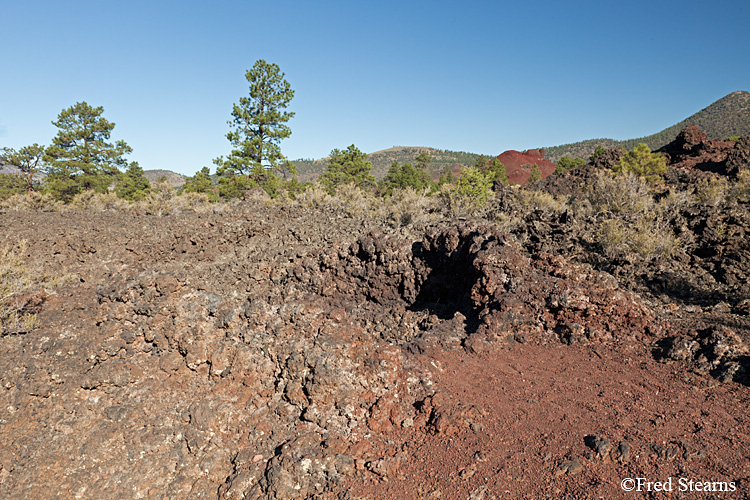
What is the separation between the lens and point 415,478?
3223 millimetres

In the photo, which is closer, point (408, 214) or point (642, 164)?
point (408, 214)

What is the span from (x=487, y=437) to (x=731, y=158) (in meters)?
28.3

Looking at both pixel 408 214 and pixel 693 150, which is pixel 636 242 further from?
pixel 693 150

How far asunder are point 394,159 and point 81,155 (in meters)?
92.2

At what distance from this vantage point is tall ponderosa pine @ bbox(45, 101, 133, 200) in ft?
81.5

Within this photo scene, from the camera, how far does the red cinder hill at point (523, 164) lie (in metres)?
78.1

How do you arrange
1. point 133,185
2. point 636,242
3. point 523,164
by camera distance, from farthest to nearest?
point 523,164 < point 133,185 < point 636,242

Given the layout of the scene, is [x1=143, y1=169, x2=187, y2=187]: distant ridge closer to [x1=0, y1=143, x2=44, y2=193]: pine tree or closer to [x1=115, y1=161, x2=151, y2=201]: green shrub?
[x1=115, y1=161, x2=151, y2=201]: green shrub

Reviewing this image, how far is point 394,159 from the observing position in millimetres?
112250

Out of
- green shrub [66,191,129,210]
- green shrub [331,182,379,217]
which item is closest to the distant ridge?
green shrub [66,191,129,210]

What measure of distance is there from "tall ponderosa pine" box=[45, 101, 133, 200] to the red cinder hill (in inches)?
2594

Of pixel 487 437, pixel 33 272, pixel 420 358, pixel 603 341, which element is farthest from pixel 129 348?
pixel 603 341

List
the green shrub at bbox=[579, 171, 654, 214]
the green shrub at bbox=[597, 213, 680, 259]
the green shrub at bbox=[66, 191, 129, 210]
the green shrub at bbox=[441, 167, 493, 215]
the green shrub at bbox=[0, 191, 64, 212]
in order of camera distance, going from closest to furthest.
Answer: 1. the green shrub at bbox=[597, 213, 680, 259]
2. the green shrub at bbox=[579, 171, 654, 214]
3. the green shrub at bbox=[441, 167, 493, 215]
4. the green shrub at bbox=[0, 191, 64, 212]
5. the green shrub at bbox=[66, 191, 129, 210]

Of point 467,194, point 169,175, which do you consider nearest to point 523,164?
point 467,194
